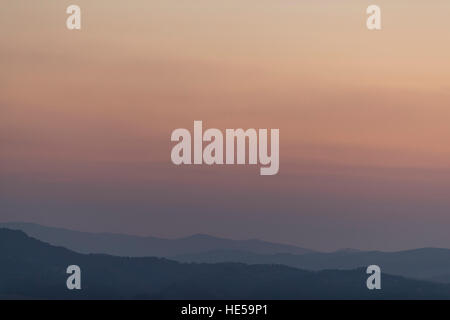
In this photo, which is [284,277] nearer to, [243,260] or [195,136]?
[243,260]

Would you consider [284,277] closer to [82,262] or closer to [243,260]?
[243,260]

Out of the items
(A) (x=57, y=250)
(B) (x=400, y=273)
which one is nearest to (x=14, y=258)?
(A) (x=57, y=250)

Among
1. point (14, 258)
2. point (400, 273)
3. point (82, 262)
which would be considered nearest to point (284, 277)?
point (400, 273)

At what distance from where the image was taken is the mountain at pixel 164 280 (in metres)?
18.1

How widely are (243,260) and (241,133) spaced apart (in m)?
2.17

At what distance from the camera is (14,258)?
18453 mm

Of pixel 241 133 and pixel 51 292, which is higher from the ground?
pixel 241 133

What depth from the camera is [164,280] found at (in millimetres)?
18531

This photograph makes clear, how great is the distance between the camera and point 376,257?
59.8ft

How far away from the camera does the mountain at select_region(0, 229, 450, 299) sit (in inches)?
711

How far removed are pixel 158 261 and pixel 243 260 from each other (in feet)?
4.62

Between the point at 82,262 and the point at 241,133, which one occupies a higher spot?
the point at 241,133
